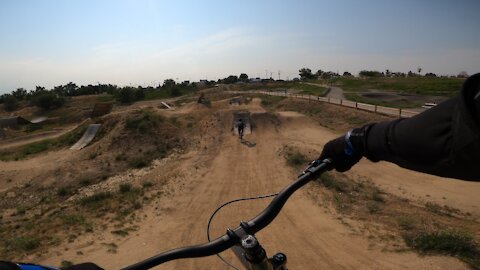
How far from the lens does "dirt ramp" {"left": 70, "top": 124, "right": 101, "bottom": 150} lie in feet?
107

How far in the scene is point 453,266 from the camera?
9.09 meters

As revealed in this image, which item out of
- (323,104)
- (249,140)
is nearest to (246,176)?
(249,140)

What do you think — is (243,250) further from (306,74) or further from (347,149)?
(306,74)

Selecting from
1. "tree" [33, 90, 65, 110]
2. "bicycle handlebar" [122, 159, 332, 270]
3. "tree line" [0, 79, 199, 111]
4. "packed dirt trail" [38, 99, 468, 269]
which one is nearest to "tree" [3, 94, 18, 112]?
"tree line" [0, 79, 199, 111]

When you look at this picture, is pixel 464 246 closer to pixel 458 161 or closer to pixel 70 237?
pixel 458 161

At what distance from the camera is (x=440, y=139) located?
1.47m

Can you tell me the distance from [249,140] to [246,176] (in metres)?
9.19

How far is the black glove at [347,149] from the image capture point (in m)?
2.03

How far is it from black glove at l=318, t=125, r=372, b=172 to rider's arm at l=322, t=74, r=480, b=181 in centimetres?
10

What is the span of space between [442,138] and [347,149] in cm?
67

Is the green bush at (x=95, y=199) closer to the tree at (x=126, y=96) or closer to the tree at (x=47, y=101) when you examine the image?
the tree at (x=126, y=96)

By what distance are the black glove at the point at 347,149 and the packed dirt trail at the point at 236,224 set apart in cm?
824

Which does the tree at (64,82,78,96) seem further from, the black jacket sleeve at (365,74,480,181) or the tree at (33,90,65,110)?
the black jacket sleeve at (365,74,480,181)

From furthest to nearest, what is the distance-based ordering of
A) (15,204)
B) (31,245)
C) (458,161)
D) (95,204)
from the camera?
(15,204) < (95,204) < (31,245) < (458,161)
